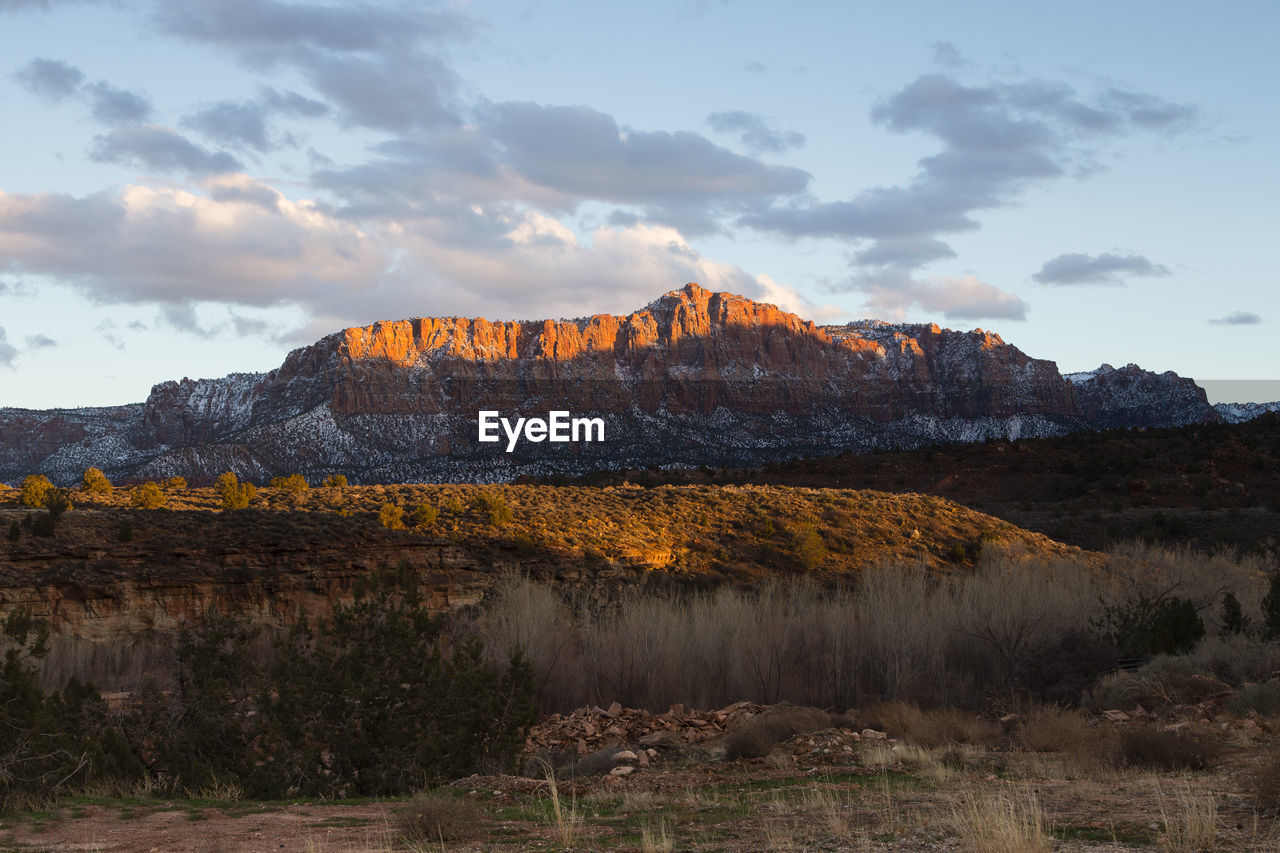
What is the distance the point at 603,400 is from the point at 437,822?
338ft

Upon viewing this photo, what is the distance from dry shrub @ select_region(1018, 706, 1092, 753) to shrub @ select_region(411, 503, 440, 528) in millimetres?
22213

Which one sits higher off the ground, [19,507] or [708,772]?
[19,507]

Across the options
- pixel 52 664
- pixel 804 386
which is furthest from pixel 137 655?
pixel 804 386

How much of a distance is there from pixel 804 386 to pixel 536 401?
35715 mm

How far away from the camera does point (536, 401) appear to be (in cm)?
11200

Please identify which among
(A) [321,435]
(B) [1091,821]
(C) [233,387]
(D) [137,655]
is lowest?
(D) [137,655]

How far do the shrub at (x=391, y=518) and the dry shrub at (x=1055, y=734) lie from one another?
874 inches

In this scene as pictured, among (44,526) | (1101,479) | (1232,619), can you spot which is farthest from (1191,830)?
(1101,479)

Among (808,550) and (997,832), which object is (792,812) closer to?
(997,832)

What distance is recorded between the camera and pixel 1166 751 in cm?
1088

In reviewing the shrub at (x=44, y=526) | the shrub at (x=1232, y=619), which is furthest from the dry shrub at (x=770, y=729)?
the shrub at (x=44, y=526)

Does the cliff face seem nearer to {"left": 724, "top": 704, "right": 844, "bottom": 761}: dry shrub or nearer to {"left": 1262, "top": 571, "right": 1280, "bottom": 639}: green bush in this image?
{"left": 1262, "top": 571, "right": 1280, "bottom": 639}: green bush

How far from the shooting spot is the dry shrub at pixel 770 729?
13062 mm

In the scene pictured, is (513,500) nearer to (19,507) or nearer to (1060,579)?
(19,507)
